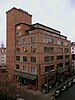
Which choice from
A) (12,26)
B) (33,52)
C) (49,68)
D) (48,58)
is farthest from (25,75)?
(12,26)

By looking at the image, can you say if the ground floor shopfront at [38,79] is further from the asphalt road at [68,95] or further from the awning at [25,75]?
the asphalt road at [68,95]

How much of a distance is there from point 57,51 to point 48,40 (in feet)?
30.7

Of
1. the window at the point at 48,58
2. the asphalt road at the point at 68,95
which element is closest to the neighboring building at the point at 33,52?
the window at the point at 48,58

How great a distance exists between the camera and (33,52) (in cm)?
4456

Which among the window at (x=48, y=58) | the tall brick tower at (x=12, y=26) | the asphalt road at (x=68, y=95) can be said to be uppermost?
the tall brick tower at (x=12, y=26)

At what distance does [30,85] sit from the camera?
43688 mm

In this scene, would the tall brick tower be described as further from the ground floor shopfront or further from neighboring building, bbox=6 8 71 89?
the ground floor shopfront

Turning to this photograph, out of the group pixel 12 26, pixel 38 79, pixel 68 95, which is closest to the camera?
pixel 68 95

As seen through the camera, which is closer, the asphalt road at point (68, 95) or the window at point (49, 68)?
the asphalt road at point (68, 95)

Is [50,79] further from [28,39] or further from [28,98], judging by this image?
[28,39]

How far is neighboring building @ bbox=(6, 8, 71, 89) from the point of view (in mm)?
43188

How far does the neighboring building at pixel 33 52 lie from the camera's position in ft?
142

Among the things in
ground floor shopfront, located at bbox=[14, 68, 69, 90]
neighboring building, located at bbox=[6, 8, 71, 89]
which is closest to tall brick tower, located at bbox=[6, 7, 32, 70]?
neighboring building, located at bbox=[6, 8, 71, 89]

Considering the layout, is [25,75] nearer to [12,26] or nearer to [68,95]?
[68,95]
